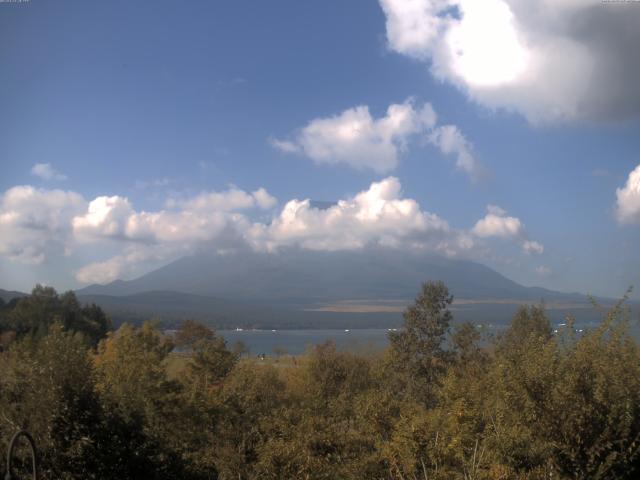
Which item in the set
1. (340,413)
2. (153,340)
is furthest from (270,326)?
(340,413)

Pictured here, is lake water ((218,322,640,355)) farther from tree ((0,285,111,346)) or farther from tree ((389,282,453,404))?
tree ((0,285,111,346))

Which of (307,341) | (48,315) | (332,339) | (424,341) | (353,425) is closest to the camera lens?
(353,425)

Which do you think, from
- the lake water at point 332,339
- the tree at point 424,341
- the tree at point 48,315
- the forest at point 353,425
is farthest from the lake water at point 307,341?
the forest at point 353,425

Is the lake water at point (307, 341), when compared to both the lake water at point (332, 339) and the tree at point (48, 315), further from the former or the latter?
the tree at point (48, 315)

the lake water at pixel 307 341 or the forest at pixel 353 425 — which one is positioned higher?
the forest at pixel 353 425

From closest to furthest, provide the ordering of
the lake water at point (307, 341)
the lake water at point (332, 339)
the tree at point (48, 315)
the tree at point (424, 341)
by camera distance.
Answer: the tree at point (424, 341)
the lake water at point (332, 339)
the lake water at point (307, 341)
the tree at point (48, 315)

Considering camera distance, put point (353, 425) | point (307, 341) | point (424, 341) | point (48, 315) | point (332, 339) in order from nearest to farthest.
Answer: point (353, 425) → point (424, 341) → point (332, 339) → point (307, 341) → point (48, 315)

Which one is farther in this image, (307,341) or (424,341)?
(307,341)

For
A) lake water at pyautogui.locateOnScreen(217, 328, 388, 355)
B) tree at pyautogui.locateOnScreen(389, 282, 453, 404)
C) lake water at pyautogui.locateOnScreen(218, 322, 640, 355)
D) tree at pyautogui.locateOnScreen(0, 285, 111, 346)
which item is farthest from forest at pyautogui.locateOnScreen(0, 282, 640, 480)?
tree at pyautogui.locateOnScreen(0, 285, 111, 346)

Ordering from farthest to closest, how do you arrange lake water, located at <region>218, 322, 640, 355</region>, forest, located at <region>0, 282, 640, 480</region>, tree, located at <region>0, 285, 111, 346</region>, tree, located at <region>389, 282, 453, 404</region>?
1. tree, located at <region>0, 285, 111, 346</region>
2. lake water, located at <region>218, 322, 640, 355</region>
3. tree, located at <region>389, 282, 453, 404</region>
4. forest, located at <region>0, 282, 640, 480</region>

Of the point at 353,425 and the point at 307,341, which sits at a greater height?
the point at 353,425

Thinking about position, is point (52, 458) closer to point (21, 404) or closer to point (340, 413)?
point (21, 404)

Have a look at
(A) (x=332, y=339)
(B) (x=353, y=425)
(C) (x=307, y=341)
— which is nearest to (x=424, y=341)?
(A) (x=332, y=339)

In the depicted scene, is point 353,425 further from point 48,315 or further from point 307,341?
point 48,315
